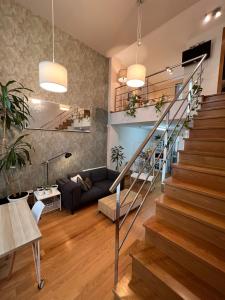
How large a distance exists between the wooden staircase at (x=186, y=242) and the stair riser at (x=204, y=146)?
1 cm

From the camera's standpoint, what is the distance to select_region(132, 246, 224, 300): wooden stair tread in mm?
966

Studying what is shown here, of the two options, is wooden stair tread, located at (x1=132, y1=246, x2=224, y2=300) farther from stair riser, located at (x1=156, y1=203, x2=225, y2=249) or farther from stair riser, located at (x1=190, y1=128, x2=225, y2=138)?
stair riser, located at (x1=190, y1=128, x2=225, y2=138)

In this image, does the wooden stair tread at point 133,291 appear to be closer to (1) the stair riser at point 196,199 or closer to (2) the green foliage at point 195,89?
(1) the stair riser at point 196,199

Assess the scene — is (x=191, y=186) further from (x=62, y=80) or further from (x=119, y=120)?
(x=119, y=120)

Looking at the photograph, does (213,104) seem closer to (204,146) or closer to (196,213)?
(204,146)

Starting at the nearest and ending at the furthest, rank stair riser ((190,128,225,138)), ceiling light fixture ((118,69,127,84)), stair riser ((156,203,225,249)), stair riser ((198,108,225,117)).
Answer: stair riser ((156,203,225,249)) → stair riser ((190,128,225,138)) → stair riser ((198,108,225,117)) → ceiling light fixture ((118,69,127,84))

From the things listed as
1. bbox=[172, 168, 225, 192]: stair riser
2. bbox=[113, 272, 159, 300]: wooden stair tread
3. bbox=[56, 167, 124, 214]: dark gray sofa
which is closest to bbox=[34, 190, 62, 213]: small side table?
bbox=[56, 167, 124, 214]: dark gray sofa

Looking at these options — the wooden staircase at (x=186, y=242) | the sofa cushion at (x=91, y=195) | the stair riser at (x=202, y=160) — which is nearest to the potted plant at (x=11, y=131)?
the sofa cushion at (x=91, y=195)

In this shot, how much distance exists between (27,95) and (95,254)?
324cm

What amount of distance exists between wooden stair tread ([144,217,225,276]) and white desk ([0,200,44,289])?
3.68ft

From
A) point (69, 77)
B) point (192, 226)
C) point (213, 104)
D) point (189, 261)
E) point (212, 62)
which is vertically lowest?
point (189, 261)

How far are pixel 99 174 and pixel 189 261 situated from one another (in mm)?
3187

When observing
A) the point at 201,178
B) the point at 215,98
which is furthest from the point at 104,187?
the point at 215,98

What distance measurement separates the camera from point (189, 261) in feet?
3.63
